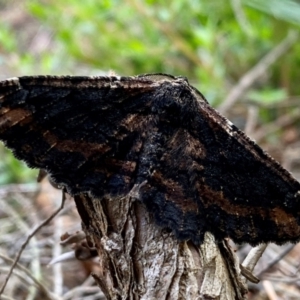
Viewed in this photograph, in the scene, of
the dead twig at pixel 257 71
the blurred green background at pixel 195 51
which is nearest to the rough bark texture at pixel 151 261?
the blurred green background at pixel 195 51

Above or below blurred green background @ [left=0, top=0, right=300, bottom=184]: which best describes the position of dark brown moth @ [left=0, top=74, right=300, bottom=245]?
below

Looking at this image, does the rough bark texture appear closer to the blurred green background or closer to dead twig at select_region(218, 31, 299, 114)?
the blurred green background

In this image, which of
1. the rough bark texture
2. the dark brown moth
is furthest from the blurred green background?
the rough bark texture

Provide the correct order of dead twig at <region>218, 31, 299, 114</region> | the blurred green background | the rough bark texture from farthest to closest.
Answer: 1. dead twig at <region>218, 31, 299, 114</region>
2. the blurred green background
3. the rough bark texture

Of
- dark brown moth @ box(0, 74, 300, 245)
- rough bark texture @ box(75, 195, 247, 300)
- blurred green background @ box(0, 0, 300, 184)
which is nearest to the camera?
rough bark texture @ box(75, 195, 247, 300)

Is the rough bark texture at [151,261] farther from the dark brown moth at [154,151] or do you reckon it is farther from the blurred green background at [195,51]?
the blurred green background at [195,51]

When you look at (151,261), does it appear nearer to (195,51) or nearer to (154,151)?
(154,151)
